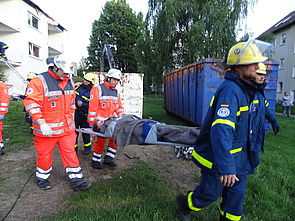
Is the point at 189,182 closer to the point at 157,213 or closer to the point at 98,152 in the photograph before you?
the point at 157,213

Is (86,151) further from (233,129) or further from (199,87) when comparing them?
(233,129)

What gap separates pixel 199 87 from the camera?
22.9 feet

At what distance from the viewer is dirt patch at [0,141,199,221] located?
287 centimetres

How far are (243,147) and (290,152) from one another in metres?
4.30

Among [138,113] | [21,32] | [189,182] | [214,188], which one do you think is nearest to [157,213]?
[214,188]

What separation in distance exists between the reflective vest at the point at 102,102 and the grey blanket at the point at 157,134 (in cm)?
125

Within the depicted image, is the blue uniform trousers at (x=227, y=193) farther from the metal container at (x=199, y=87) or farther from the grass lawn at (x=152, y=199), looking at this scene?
the metal container at (x=199, y=87)

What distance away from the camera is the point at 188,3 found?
51.8ft

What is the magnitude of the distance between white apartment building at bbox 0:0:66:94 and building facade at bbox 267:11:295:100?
23.7m

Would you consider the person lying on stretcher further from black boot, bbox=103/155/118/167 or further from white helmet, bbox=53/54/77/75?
black boot, bbox=103/155/118/167

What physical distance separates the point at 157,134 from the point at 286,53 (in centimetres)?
2770

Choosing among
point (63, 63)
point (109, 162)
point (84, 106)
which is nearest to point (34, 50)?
point (84, 106)

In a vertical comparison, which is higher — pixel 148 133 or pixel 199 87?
pixel 199 87

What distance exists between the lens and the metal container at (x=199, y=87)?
654cm
